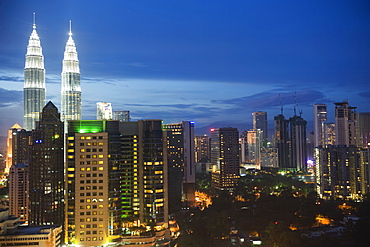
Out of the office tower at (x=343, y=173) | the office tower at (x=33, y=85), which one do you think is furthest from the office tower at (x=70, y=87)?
the office tower at (x=343, y=173)

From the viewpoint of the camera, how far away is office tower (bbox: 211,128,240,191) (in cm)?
2064

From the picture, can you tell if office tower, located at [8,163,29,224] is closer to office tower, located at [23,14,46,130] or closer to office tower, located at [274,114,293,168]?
office tower, located at [23,14,46,130]

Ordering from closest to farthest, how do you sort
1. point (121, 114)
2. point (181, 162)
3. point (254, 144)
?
point (121, 114), point (181, 162), point (254, 144)

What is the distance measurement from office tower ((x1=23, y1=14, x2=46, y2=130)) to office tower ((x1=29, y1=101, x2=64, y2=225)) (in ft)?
36.2

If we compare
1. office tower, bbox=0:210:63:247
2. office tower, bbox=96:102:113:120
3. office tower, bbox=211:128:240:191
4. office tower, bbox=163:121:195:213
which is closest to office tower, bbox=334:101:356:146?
office tower, bbox=211:128:240:191

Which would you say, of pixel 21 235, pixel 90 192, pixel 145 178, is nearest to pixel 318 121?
pixel 145 178

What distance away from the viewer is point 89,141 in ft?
28.9

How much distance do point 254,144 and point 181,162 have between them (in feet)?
69.2

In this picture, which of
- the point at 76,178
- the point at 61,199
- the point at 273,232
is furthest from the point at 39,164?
the point at 273,232

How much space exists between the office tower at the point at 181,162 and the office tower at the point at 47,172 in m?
5.23

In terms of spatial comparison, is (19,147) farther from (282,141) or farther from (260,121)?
(260,121)

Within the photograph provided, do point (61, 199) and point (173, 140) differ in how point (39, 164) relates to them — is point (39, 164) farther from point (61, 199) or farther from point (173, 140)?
point (173, 140)

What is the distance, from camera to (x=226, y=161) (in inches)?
828

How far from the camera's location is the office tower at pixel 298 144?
30.6m
